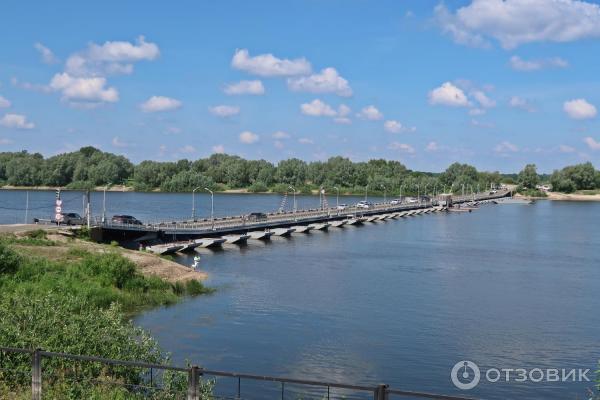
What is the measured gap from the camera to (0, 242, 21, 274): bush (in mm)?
40312

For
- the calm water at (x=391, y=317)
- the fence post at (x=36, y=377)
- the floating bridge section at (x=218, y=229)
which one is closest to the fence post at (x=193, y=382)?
the fence post at (x=36, y=377)

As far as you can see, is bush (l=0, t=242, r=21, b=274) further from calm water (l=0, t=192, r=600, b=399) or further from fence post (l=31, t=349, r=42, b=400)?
fence post (l=31, t=349, r=42, b=400)

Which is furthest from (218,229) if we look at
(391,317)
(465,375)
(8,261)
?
(465,375)

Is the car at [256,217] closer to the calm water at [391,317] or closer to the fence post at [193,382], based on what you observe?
the calm water at [391,317]

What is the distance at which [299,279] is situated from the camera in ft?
199

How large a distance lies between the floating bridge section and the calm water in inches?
191

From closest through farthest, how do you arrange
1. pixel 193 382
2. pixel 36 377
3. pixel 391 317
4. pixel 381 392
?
1. pixel 381 392
2. pixel 193 382
3. pixel 36 377
4. pixel 391 317

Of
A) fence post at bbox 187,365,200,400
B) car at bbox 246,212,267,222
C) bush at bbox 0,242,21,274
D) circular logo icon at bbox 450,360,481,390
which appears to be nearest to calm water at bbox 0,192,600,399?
circular logo icon at bbox 450,360,481,390

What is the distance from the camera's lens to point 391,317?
43500 mm

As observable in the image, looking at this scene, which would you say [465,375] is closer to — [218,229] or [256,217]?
[218,229]

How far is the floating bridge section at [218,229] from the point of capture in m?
76.3

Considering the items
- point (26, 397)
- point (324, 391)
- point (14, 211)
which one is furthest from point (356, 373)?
point (14, 211)

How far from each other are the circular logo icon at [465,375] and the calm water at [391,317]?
37 cm

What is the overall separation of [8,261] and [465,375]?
27.6 meters
